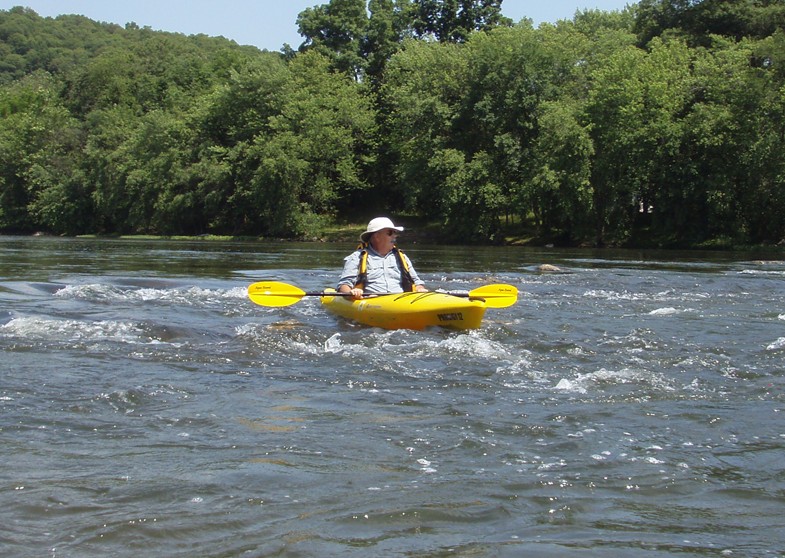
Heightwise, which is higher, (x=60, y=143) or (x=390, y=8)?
(x=390, y=8)

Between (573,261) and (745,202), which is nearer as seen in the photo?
(573,261)

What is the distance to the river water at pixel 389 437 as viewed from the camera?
3.50 metres

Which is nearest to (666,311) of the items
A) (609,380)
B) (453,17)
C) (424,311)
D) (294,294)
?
(424,311)

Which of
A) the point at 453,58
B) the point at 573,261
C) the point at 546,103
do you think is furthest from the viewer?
the point at 453,58

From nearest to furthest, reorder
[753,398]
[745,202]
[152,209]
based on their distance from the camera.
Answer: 1. [753,398]
2. [745,202]
3. [152,209]

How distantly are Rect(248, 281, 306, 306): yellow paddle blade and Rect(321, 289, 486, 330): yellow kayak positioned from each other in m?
1.53

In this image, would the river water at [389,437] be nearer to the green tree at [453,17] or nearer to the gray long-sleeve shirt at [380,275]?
the gray long-sleeve shirt at [380,275]

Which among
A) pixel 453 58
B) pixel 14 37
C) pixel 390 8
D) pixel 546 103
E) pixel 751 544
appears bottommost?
pixel 751 544

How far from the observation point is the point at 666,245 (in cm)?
3459

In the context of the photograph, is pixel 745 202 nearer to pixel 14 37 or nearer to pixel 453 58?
pixel 453 58

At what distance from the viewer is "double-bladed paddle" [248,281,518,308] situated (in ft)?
33.8

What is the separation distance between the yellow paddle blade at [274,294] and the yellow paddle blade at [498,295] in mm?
2258

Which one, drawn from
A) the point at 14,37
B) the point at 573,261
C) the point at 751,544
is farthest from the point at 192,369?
the point at 14,37

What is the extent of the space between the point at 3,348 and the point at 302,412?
3.63 meters
